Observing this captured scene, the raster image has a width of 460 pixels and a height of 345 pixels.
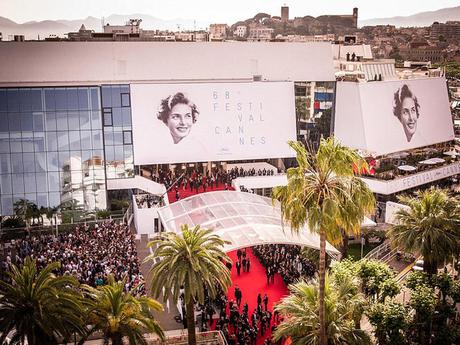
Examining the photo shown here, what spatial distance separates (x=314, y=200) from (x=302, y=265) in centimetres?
1376

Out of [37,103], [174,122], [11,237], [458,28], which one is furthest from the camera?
[458,28]

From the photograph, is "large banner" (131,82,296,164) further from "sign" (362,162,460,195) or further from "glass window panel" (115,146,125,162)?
"sign" (362,162,460,195)

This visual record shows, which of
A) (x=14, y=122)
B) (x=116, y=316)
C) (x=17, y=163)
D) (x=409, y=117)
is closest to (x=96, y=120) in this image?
(x=14, y=122)

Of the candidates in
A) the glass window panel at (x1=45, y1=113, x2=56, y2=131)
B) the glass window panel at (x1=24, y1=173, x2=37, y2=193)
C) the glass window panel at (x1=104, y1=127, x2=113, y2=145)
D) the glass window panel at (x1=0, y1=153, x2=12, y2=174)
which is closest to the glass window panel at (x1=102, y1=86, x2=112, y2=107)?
the glass window panel at (x1=104, y1=127, x2=113, y2=145)

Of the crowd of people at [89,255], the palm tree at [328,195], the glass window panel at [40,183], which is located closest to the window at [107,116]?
the glass window panel at [40,183]

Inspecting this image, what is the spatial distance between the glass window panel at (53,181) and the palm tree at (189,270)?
89.0ft

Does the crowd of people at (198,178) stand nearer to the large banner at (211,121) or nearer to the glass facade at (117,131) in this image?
the large banner at (211,121)

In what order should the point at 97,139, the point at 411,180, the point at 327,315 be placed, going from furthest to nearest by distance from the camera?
1. the point at 411,180
2. the point at 97,139
3. the point at 327,315

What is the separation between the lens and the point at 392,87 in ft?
184

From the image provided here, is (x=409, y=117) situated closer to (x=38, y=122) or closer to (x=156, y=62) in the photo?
(x=156, y=62)

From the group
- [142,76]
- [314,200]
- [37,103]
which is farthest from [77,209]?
[314,200]

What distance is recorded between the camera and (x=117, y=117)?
49188 millimetres

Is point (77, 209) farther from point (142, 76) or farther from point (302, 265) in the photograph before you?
point (302, 265)

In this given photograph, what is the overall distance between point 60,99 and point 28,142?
4802 millimetres
